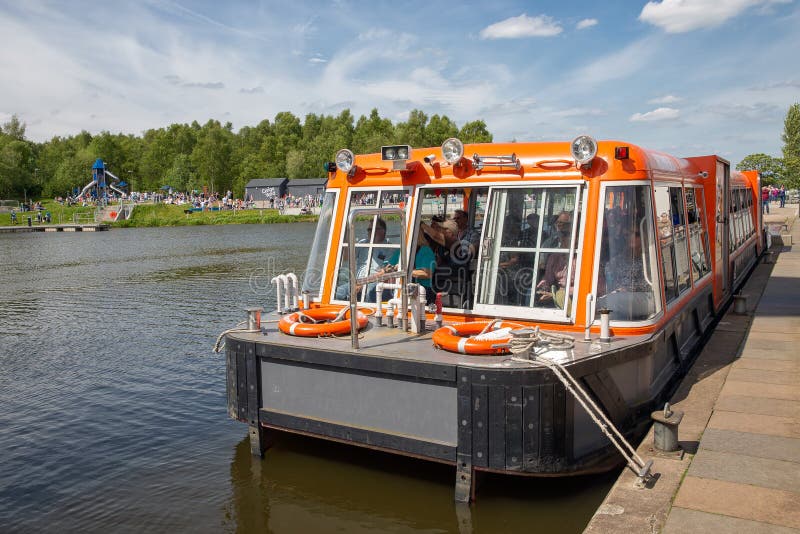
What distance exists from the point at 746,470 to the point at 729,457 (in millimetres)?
275

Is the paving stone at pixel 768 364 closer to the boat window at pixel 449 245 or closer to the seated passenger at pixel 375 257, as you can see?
the boat window at pixel 449 245

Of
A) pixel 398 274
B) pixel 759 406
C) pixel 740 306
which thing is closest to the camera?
pixel 398 274

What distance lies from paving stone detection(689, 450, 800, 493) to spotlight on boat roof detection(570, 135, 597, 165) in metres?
2.86

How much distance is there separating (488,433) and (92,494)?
4245mm

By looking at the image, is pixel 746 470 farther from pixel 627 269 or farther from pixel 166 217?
pixel 166 217

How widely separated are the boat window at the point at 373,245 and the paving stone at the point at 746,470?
3.69 metres

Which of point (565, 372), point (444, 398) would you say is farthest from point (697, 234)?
point (444, 398)

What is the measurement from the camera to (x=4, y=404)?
988 cm

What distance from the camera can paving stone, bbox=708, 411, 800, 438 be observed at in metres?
6.39

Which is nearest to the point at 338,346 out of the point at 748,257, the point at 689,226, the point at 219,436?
the point at 219,436

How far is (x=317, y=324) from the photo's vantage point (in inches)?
271

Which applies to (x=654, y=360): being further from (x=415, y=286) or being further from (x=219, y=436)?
(x=219, y=436)

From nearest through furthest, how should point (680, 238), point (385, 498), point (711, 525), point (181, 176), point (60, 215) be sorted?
point (711, 525), point (385, 498), point (680, 238), point (60, 215), point (181, 176)

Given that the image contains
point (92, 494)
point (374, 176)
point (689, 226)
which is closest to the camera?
point (92, 494)
